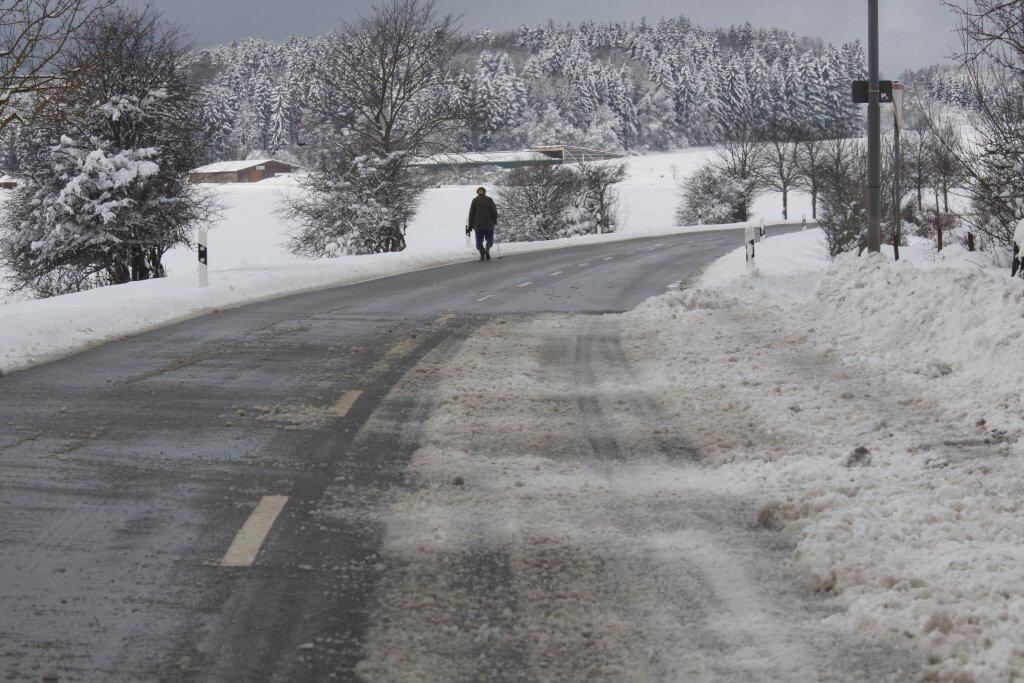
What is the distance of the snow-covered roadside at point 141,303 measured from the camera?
37.5ft

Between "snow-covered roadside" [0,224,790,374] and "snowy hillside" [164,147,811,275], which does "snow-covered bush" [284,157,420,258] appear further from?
"snow-covered roadside" [0,224,790,374]

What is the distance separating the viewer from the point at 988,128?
1627 cm

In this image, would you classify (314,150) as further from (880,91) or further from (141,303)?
(880,91)

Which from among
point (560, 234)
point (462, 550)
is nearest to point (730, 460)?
point (462, 550)

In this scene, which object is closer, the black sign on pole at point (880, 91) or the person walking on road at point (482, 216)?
the black sign on pole at point (880, 91)

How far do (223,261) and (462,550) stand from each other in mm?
52646

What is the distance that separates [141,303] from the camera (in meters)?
15.0

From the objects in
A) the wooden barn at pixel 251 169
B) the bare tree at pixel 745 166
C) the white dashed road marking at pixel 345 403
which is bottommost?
the white dashed road marking at pixel 345 403

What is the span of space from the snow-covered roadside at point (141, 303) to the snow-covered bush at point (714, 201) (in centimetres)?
5231

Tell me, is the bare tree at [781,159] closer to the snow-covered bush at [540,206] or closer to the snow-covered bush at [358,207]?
the snow-covered bush at [540,206]

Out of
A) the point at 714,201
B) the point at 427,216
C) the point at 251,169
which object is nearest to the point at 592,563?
the point at 714,201

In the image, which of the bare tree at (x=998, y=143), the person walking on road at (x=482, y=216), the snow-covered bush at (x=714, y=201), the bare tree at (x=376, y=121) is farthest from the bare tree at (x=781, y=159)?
the bare tree at (x=998, y=143)

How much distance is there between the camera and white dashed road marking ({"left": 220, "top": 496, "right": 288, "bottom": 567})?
14.6 feet

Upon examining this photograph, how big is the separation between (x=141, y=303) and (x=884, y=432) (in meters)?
11.4
